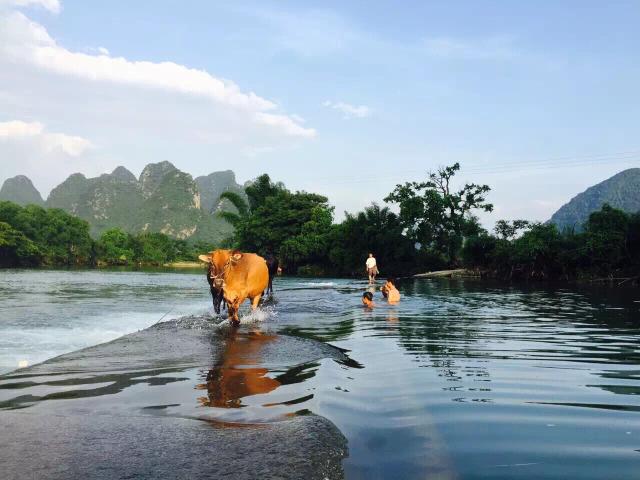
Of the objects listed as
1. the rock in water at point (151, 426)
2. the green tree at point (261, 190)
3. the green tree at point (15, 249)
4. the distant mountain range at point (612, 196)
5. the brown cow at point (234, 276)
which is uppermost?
the distant mountain range at point (612, 196)

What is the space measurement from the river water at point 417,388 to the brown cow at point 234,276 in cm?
73

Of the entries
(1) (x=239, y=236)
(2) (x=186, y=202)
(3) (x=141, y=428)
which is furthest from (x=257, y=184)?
(2) (x=186, y=202)

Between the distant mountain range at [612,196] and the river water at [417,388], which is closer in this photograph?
the river water at [417,388]

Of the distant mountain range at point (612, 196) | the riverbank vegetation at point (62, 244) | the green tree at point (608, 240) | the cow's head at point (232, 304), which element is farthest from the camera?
the distant mountain range at point (612, 196)

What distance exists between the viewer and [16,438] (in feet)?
11.0

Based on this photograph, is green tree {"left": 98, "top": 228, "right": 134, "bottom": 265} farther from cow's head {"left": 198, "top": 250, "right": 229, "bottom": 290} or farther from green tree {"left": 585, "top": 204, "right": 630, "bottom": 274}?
cow's head {"left": 198, "top": 250, "right": 229, "bottom": 290}

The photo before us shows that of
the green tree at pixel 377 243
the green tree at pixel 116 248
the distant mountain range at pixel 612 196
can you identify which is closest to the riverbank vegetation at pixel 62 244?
the green tree at pixel 116 248

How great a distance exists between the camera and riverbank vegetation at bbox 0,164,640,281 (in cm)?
3688

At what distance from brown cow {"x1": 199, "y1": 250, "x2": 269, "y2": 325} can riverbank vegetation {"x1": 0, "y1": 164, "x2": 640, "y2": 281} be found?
61.6 feet

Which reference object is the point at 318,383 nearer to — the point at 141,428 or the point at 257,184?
the point at 141,428

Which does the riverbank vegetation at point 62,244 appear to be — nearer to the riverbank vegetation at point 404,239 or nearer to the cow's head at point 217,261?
the riverbank vegetation at point 404,239

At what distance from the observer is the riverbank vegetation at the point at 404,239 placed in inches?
1452

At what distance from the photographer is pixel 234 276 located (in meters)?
11.9

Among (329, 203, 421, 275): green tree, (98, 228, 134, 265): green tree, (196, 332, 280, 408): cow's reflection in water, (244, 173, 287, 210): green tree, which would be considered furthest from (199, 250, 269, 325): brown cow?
(98, 228, 134, 265): green tree
